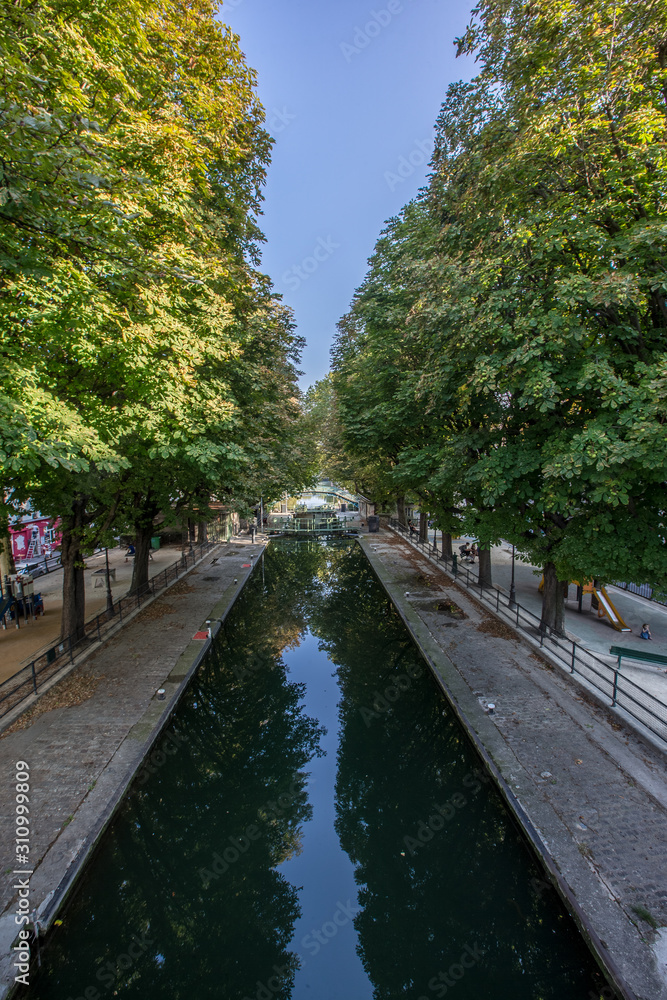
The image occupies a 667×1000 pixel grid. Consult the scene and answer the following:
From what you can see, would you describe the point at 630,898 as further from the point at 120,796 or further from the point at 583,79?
the point at 583,79

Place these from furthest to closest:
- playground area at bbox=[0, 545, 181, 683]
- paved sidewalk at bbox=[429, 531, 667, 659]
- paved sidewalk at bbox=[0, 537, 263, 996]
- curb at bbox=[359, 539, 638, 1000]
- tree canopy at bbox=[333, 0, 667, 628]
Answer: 1. paved sidewalk at bbox=[429, 531, 667, 659]
2. playground area at bbox=[0, 545, 181, 683]
3. tree canopy at bbox=[333, 0, 667, 628]
4. paved sidewalk at bbox=[0, 537, 263, 996]
5. curb at bbox=[359, 539, 638, 1000]

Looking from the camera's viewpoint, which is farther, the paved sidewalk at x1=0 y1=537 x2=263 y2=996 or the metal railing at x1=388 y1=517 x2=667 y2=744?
the metal railing at x1=388 y1=517 x2=667 y2=744

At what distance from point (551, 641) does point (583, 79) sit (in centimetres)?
1232

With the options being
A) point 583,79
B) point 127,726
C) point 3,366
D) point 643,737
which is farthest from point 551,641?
point 3,366

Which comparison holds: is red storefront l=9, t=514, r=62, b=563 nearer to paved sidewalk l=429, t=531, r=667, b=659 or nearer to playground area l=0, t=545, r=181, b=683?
playground area l=0, t=545, r=181, b=683

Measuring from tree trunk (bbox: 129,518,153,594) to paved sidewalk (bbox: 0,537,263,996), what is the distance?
2.36 m

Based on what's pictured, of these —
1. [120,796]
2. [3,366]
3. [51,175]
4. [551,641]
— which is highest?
[51,175]

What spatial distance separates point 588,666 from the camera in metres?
10.1

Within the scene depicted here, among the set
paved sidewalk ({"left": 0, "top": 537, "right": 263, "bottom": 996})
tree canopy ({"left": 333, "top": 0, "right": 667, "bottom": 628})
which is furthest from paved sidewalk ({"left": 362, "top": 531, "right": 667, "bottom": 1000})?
paved sidewalk ({"left": 0, "top": 537, "right": 263, "bottom": 996})

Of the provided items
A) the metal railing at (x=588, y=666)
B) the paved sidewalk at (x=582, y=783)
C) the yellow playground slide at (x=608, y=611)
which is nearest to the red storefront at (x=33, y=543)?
the metal railing at (x=588, y=666)

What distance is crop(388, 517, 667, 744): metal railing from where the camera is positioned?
9.04 meters

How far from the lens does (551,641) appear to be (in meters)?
12.8

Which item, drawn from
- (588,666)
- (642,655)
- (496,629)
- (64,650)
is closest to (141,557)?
(64,650)

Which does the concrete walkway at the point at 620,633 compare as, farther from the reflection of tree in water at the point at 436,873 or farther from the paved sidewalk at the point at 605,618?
the reflection of tree in water at the point at 436,873
